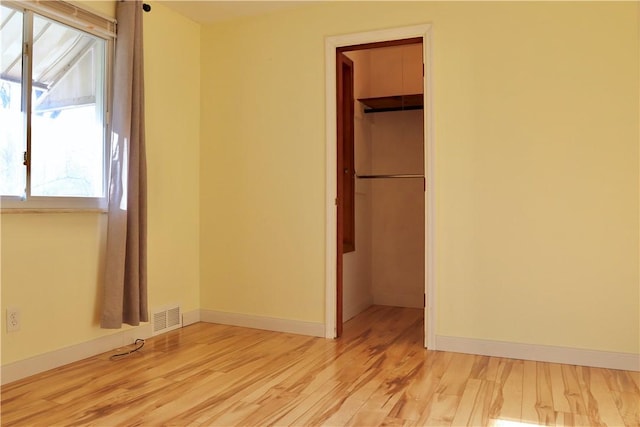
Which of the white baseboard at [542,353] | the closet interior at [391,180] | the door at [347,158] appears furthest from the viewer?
the closet interior at [391,180]

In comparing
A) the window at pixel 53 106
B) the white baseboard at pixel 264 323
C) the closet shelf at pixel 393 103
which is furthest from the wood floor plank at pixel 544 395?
the window at pixel 53 106

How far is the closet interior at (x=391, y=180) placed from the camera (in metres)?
4.86

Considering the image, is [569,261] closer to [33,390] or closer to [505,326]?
[505,326]

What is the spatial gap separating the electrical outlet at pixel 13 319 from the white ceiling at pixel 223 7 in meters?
2.34

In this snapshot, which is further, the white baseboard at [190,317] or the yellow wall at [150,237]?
the white baseboard at [190,317]

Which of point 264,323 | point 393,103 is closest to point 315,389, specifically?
point 264,323

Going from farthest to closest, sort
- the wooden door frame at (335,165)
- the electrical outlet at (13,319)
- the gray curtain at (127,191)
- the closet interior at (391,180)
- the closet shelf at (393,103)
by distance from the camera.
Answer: the closet interior at (391,180), the closet shelf at (393,103), the wooden door frame at (335,165), the gray curtain at (127,191), the electrical outlet at (13,319)

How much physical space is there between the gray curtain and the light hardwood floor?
0.35 m

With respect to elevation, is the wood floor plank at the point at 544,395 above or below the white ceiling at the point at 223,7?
below

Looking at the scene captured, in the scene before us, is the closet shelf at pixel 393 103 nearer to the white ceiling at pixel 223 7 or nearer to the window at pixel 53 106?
the white ceiling at pixel 223 7

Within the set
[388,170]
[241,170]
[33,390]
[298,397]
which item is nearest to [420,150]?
[388,170]

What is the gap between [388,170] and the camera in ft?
16.3

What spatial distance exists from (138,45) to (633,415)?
3.47 meters

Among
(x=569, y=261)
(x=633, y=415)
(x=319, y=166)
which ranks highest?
(x=319, y=166)
